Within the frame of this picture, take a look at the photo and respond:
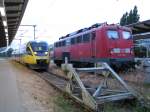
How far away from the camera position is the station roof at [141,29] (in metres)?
27.4

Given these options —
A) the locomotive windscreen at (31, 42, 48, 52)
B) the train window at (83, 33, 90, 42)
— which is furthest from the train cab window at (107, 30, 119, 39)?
the locomotive windscreen at (31, 42, 48, 52)

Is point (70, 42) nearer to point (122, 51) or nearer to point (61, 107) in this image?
point (122, 51)

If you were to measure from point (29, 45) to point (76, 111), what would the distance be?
22.4 metres

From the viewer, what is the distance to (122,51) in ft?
74.1

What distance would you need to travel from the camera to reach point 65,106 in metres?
11.1

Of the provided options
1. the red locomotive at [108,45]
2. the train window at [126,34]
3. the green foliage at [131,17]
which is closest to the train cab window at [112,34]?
the red locomotive at [108,45]

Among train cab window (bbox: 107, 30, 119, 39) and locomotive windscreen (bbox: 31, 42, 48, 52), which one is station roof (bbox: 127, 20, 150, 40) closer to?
train cab window (bbox: 107, 30, 119, 39)

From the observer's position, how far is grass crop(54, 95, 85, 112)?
10509 millimetres

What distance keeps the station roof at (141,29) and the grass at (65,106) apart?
15.6 m

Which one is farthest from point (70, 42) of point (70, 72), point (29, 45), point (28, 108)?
point (28, 108)

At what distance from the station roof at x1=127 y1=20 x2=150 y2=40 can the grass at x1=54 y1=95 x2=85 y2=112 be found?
615 inches

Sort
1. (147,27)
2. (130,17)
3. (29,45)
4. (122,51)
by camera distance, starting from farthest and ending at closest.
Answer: (130,17)
(29,45)
(147,27)
(122,51)

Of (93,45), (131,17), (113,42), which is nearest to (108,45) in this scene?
(113,42)

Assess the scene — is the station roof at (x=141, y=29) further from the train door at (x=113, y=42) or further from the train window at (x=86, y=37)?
the train window at (x=86, y=37)
